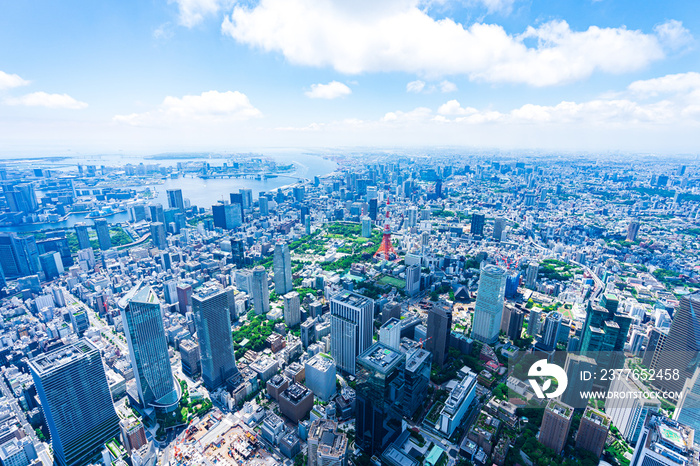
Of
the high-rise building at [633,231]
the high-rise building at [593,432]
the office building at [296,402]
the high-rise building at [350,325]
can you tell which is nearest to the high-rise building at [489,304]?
the high-rise building at [593,432]

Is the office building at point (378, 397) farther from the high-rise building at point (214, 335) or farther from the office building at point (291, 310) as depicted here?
the office building at point (291, 310)

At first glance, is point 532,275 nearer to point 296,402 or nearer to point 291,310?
point 291,310

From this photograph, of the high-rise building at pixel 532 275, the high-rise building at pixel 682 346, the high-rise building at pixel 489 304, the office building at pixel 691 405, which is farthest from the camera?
the high-rise building at pixel 532 275

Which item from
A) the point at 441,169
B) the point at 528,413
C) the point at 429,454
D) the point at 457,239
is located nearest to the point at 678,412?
the point at 528,413

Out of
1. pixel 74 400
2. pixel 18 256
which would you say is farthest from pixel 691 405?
pixel 18 256

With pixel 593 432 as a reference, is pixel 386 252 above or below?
below

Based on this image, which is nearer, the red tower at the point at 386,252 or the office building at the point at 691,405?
the office building at the point at 691,405
